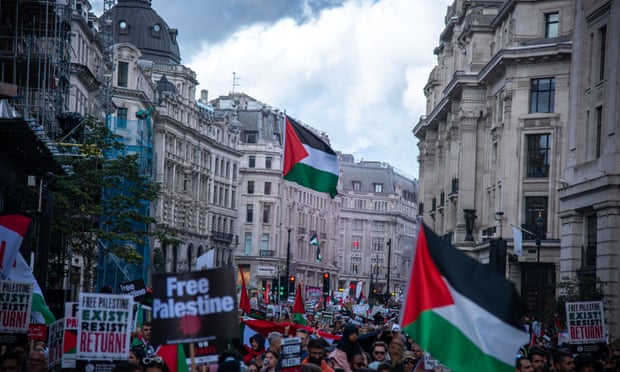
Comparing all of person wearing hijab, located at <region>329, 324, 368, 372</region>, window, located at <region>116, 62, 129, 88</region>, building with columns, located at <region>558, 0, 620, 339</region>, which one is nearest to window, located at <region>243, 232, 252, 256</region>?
window, located at <region>116, 62, 129, 88</region>

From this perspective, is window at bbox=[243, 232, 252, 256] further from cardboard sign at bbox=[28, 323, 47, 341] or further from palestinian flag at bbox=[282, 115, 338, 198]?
cardboard sign at bbox=[28, 323, 47, 341]

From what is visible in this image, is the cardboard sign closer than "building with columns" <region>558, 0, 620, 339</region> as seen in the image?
Yes

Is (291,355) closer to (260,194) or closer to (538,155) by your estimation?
(538,155)

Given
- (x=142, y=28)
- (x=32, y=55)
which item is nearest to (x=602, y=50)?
(x=32, y=55)

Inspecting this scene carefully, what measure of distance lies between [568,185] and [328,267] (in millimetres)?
136803

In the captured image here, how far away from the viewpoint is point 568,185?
46.6 m

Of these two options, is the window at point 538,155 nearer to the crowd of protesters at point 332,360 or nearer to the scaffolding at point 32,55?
the scaffolding at point 32,55

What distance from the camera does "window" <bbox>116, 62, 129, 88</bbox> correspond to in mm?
94438

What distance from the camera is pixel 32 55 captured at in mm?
43562

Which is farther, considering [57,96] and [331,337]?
[57,96]

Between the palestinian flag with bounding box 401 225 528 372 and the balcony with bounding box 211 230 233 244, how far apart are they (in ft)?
375

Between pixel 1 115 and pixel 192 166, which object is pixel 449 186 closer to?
pixel 192 166

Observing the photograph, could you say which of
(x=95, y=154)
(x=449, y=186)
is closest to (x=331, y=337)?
(x=95, y=154)

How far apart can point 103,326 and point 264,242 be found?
133m
